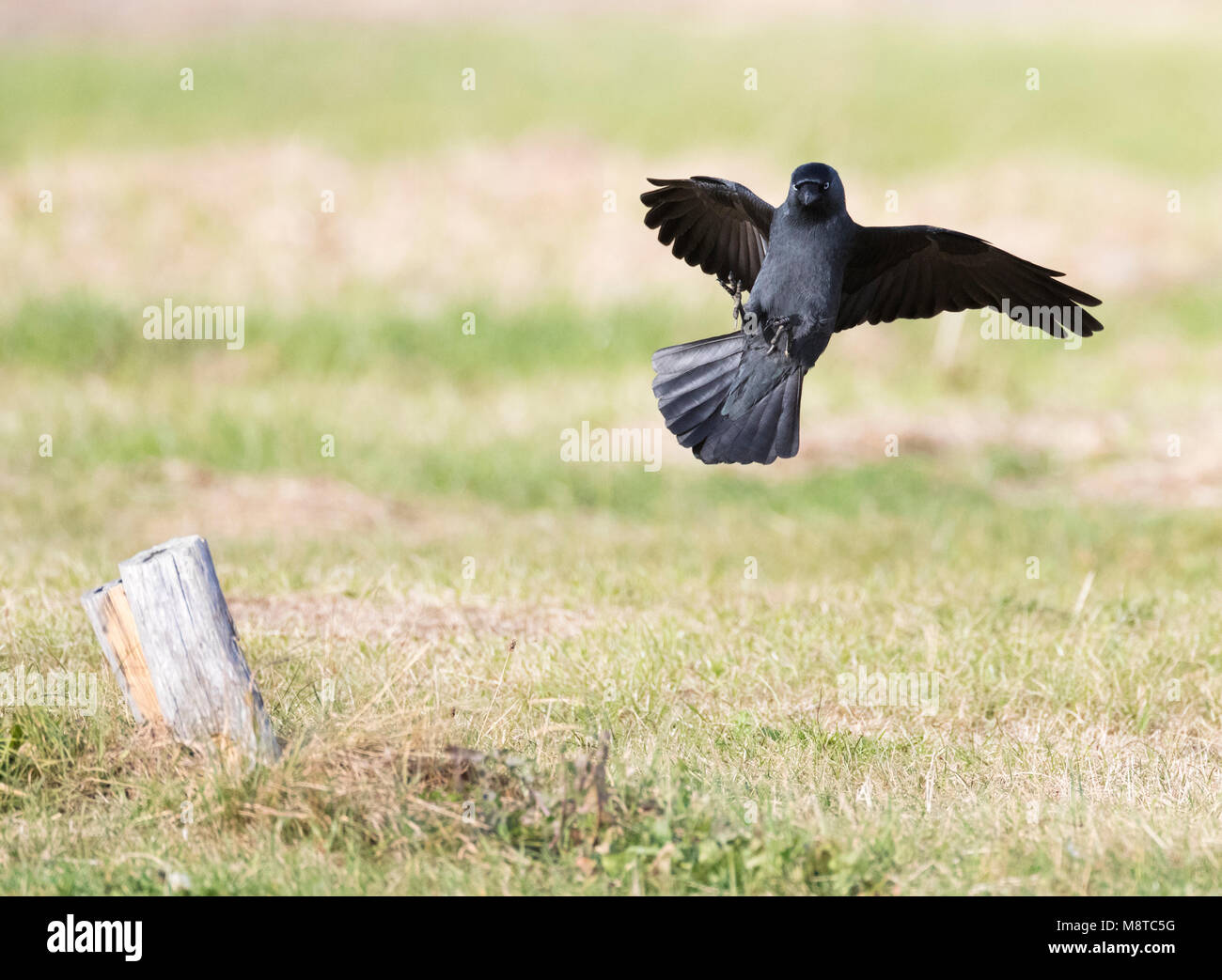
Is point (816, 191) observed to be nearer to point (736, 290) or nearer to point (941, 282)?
point (736, 290)

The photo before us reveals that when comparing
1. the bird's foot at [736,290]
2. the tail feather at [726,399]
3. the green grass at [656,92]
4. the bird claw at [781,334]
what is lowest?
the tail feather at [726,399]

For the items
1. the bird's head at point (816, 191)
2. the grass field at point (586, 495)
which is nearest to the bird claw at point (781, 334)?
the bird's head at point (816, 191)

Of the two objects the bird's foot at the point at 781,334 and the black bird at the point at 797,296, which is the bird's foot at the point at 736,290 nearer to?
the black bird at the point at 797,296

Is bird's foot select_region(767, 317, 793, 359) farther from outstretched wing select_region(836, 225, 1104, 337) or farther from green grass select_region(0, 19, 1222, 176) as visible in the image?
green grass select_region(0, 19, 1222, 176)

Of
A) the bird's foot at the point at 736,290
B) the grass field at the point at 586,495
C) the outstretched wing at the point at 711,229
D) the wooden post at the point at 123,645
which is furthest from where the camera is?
the outstretched wing at the point at 711,229

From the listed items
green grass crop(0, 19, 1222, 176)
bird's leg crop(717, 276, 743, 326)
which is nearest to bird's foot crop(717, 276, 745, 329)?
bird's leg crop(717, 276, 743, 326)

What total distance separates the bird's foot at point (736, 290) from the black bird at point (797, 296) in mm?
15

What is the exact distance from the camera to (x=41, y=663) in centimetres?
570

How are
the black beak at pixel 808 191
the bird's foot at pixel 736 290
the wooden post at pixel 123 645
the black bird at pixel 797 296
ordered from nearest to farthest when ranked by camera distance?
the wooden post at pixel 123 645 → the black beak at pixel 808 191 → the black bird at pixel 797 296 → the bird's foot at pixel 736 290

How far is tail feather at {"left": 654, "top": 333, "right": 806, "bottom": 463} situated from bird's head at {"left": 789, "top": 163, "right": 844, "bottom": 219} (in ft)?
1.75

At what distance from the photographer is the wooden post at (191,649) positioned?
451 centimetres

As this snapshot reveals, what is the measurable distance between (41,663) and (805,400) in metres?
9.45
